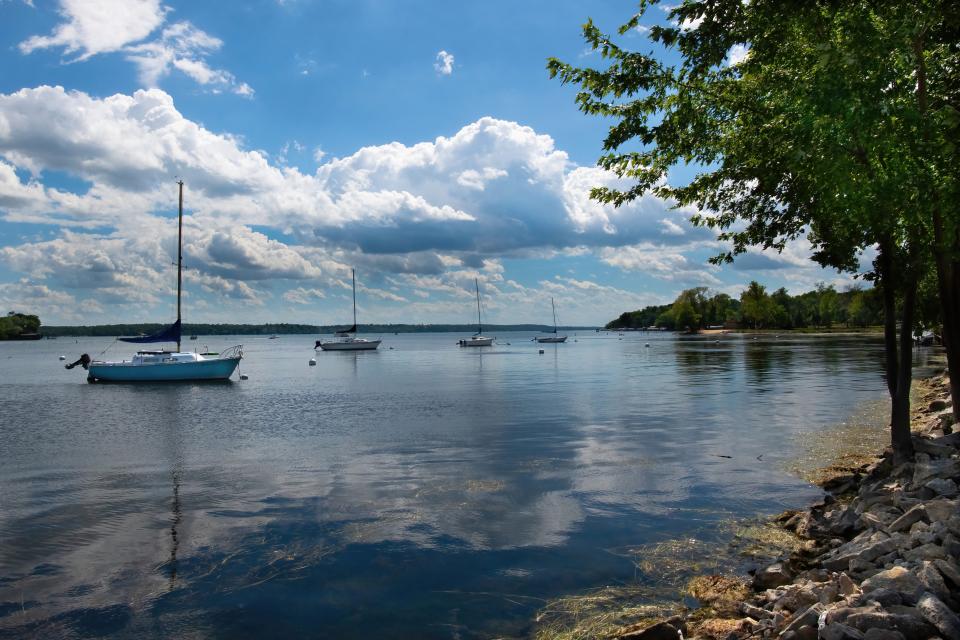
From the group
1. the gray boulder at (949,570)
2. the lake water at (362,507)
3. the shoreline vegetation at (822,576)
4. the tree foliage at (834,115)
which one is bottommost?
the lake water at (362,507)

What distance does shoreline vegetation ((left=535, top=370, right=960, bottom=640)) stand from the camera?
723 centimetres

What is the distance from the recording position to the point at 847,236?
14695 millimetres

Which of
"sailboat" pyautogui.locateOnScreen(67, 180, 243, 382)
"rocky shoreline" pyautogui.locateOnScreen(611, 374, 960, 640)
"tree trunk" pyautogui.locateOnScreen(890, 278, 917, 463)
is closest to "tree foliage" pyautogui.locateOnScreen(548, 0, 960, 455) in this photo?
"tree trunk" pyautogui.locateOnScreen(890, 278, 917, 463)

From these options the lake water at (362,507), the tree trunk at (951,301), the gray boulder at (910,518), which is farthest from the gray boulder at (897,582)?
the tree trunk at (951,301)

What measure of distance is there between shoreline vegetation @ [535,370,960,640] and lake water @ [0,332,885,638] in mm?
731

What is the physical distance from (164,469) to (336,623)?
1530cm

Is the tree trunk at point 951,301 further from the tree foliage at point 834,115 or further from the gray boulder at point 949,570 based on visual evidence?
the gray boulder at point 949,570

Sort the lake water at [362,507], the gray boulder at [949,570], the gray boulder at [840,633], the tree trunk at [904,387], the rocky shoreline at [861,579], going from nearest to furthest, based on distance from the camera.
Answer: the gray boulder at [840,633]
the rocky shoreline at [861,579]
the gray boulder at [949,570]
the lake water at [362,507]
the tree trunk at [904,387]

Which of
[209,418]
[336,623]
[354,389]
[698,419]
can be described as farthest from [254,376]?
[336,623]

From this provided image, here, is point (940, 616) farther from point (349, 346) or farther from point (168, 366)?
point (349, 346)

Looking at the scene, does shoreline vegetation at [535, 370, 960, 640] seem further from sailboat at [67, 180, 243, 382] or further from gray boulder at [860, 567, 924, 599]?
sailboat at [67, 180, 243, 382]

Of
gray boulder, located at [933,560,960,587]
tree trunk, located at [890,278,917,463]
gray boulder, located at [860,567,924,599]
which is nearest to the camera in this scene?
gray boulder, located at [860,567,924,599]

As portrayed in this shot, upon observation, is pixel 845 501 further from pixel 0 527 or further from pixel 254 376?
pixel 254 376

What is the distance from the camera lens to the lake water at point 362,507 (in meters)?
10.6
